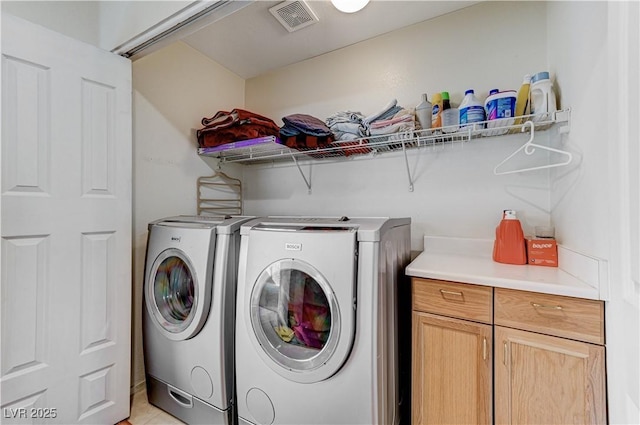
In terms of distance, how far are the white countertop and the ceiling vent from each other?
1675 millimetres

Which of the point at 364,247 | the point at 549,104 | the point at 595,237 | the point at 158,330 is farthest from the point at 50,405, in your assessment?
the point at 549,104

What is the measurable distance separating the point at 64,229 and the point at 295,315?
1181 millimetres

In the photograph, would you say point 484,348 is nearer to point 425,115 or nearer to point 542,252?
point 542,252

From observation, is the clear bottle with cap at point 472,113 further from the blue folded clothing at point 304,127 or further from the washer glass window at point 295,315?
the washer glass window at point 295,315

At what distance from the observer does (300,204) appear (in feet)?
7.66

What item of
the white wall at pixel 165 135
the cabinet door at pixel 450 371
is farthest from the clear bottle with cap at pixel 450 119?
the white wall at pixel 165 135

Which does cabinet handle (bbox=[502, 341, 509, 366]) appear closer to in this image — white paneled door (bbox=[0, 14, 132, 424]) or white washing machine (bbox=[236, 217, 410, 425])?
white washing machine (bbox=[236, 217, 410, 425])

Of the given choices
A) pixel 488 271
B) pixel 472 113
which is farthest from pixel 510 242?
pixel 472 113

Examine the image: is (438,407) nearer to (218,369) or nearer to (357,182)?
(218,369)

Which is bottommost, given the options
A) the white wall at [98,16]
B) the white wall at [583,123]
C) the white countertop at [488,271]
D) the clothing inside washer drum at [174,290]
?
the clothing inside washer drum at [174,290]

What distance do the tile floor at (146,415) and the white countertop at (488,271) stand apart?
1.59 metres

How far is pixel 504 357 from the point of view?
1.09m

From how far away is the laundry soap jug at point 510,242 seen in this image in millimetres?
1404

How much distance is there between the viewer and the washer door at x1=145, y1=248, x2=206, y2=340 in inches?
58.1
